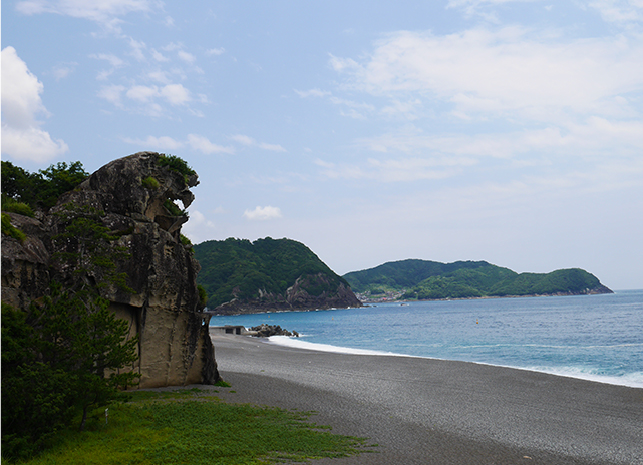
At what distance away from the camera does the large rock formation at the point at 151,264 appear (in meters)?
20.1

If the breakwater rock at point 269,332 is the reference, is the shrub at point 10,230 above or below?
above

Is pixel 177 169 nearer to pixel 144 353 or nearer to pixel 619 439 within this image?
pixel 144 353

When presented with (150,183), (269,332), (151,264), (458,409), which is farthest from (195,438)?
(269,332)

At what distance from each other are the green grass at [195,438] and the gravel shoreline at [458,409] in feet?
4.12

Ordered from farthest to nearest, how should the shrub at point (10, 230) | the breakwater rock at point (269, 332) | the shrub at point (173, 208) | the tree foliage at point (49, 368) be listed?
the breakwater rock at point (269, 332), the shrub at point (173, 208), the shrub at point (10, 230), the tree foliage at point (49, 368)

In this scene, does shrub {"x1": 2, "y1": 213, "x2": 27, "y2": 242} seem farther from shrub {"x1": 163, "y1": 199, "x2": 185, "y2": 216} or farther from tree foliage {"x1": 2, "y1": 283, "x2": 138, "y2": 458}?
shrub {"x1": 163, "y1": 199, "x2": 185, "y2": 216}

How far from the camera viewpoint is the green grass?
11.9m

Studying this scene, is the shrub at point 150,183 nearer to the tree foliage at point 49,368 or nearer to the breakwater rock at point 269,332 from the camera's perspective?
the tree foliage at point 49,368

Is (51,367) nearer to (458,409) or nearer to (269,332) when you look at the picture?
(458,409)

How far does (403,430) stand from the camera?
16766 mm

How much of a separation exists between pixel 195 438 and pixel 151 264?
9877 mm

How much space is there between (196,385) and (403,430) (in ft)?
38.2

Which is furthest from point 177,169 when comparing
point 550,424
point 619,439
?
point 619,439

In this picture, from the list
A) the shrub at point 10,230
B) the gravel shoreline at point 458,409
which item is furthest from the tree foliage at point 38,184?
the gravel shoreline at point 458,409
